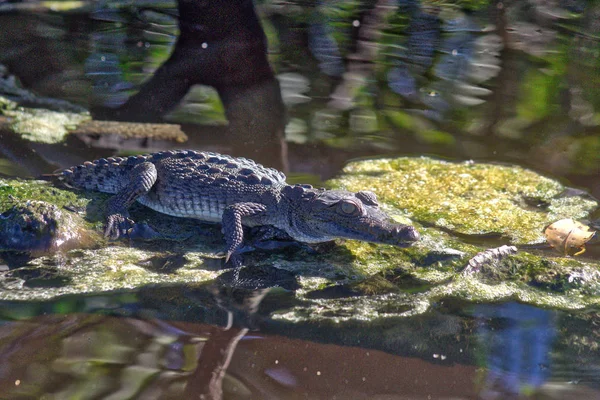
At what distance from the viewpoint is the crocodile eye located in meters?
3.89

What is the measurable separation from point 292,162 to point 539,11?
5.75 m

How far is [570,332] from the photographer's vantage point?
3.37 m

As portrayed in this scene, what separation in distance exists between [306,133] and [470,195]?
73.0 inches

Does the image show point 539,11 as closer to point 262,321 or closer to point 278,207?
point 278,207

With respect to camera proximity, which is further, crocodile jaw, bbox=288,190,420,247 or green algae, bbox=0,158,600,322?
crocodile jaw, bbox=288,190,420,247

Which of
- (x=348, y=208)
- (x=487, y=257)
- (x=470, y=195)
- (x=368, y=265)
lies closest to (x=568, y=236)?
(x=487, y=257)

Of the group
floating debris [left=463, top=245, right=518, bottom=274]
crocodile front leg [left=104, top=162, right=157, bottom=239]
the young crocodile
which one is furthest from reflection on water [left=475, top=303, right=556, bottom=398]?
crocodile front leg [left=104, top=162, right=157, bottom=239]

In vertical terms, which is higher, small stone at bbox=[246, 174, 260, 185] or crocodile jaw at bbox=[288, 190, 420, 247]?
small stone at bbox=[246, 174, 260, 185]

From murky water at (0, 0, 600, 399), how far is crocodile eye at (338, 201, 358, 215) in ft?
2.24

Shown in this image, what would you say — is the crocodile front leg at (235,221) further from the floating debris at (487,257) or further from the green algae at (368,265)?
the floating debris at (487,257)

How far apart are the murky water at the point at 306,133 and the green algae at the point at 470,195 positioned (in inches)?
11.6

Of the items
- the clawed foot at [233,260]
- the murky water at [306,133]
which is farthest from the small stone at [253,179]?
the murky water at [306,133]

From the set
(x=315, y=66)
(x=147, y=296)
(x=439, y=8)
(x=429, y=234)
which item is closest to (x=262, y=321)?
(x=147, y=296)

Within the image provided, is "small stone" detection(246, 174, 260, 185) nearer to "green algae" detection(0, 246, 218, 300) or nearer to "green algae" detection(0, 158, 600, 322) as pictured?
"green algae" detection(0, 158, 600, 322)
